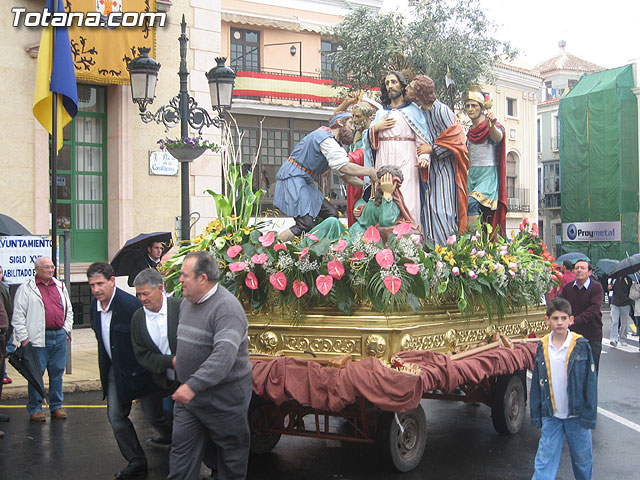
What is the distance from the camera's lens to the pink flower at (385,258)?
6.21 meters

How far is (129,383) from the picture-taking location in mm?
6238

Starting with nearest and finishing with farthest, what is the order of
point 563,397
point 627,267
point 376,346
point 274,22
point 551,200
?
point 563,397 → point 376,346 → point 627,267 → point 274,22 → point 551,200

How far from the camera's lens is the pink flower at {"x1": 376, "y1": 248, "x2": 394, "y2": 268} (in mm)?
6207

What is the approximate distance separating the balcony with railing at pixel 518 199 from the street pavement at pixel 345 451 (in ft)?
110

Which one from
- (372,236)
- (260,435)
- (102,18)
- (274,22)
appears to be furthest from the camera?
(274,22)

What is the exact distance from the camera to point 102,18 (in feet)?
50.4

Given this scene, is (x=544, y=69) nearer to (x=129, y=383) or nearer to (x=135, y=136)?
(x=135, y=136)

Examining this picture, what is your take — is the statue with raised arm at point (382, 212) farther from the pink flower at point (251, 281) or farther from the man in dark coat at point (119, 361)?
the man in dark coat at point (119, 361)

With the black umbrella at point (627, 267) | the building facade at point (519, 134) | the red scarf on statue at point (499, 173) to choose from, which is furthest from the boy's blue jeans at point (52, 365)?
the building facade at point (519, 134)

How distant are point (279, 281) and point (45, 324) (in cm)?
360

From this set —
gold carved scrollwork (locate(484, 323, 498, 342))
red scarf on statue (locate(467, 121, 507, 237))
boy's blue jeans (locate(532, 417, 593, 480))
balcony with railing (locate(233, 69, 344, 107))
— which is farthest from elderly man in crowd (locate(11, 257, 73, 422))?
balcony with railing (locate(233, 69, 344, 107))

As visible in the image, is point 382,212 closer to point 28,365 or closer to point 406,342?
point 406,342

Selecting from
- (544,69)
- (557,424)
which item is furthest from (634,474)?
(544,69)

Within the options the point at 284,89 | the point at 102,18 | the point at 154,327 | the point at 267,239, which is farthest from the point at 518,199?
the point at 154,327
